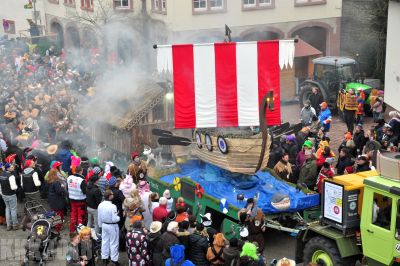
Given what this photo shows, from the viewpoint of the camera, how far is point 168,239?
943 centimetres

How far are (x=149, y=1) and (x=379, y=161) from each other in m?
20.2

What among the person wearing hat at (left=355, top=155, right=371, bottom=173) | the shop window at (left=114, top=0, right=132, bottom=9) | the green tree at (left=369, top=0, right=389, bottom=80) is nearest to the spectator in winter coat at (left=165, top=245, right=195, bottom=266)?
the person wearing hat at (left=355, top=155, right=371, bottom=173)

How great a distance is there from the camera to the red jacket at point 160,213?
422 inches

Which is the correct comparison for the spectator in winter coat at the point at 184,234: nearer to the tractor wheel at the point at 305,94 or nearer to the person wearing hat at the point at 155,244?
the person wearing hat at the point at 155,244

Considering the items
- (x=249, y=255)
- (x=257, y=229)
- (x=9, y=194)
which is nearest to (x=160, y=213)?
(x=257, y=229)

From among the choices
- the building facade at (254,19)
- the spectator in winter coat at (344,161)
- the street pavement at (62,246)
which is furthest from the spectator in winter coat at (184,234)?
the building facade at (254,19)

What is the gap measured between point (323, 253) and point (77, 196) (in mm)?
4820

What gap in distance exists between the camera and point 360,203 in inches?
360

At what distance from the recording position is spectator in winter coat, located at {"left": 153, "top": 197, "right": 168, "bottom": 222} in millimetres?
10719

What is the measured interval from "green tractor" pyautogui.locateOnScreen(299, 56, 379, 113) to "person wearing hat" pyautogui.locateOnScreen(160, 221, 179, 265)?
12.6 m

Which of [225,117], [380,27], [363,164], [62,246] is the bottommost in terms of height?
[62,246]

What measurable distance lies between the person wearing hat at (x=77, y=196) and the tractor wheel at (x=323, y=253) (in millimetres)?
4392

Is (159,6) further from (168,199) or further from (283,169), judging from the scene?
(168,199)

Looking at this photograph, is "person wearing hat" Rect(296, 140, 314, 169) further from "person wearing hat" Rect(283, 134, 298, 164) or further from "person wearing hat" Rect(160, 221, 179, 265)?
"person wearing hat" Rect(160, 221, 179, 265)
